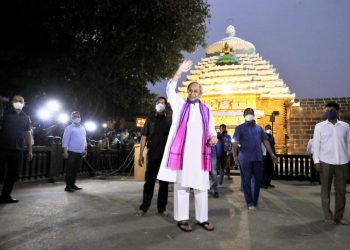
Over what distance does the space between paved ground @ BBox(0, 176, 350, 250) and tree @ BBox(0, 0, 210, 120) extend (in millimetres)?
9946

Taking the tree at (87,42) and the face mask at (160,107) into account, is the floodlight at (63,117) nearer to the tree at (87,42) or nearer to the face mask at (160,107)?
the tree at (87,42)

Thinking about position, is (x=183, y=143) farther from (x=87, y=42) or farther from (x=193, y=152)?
(x=87, y=42)

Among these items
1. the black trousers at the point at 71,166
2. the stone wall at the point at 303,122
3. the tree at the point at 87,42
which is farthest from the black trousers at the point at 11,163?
the stone wall at the point at 303,122

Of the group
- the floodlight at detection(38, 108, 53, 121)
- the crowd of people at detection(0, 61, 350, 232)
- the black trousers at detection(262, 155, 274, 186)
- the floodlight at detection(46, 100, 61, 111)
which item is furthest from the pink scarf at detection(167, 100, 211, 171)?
the floodlight at detection(38, 108, 53, 121)

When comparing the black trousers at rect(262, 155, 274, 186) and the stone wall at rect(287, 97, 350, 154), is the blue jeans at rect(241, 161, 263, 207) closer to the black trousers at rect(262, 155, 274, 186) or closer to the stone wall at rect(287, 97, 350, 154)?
the black trousers at rect(262, 155, 274, 186)

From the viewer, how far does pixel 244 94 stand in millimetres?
28672

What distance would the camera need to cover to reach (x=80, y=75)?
16.3 meters

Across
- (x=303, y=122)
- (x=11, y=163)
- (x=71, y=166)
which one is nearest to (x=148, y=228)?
(x=11, y=163)

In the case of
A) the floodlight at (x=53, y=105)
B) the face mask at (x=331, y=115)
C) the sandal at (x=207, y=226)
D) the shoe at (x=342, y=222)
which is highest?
the floodlight at (x=53, y=105)

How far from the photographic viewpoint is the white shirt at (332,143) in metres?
5.04

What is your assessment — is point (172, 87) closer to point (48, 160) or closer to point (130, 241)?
point (130, 241)

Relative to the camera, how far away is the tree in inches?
562

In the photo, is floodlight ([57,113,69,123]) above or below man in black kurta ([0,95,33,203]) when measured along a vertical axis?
above

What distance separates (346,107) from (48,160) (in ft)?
62.8
